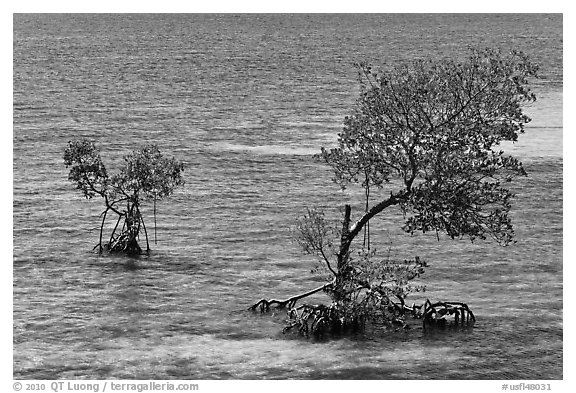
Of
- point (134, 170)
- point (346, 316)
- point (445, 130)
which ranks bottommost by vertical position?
point (346, 316)

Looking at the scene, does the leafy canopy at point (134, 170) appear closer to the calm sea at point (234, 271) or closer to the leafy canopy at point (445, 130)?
the calm sea at point (234, 271)

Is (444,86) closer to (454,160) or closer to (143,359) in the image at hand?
(454,160)

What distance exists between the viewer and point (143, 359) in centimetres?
7269

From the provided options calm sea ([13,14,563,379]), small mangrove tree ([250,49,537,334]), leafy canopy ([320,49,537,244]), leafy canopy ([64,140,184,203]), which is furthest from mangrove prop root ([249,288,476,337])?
leafy canopy ([64,140,184,203])

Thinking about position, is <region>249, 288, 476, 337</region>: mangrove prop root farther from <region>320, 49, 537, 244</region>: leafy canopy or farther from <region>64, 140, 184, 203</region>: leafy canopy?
<region>64, 140, 184, 203</region>: leafy canopy

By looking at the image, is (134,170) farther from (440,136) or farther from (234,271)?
(440,136)

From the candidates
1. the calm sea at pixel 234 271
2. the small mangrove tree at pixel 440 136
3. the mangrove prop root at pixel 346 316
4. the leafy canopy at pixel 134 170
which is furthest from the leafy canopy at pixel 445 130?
the leafy canopy at pixel 134 170

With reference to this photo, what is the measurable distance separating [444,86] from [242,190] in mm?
50542

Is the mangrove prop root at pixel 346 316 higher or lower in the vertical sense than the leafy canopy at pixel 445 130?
lower

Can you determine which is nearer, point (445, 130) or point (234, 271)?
point (445, 130)

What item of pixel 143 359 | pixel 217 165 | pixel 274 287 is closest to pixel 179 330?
pixel 143 359

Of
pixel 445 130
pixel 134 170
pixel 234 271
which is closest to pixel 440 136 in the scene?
pixel 445 130

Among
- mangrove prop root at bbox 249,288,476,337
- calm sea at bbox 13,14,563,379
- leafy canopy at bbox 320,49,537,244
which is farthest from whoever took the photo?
mangrove prop root at bbox 249,288,476,337
